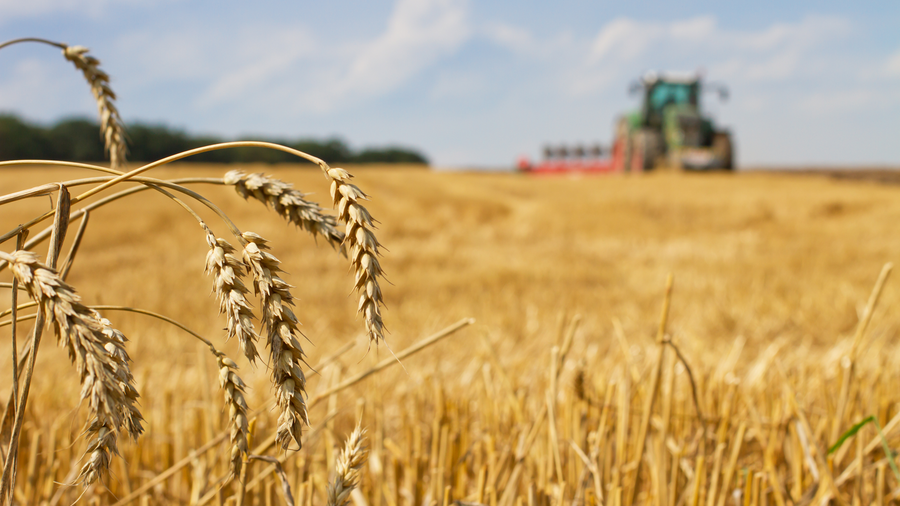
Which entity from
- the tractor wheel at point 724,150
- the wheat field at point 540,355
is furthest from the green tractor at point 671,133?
the wheat field at point 540,355

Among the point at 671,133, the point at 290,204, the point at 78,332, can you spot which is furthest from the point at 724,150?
the point at 78,332

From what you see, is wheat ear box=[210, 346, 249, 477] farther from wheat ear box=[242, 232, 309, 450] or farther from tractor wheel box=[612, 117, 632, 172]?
tractor wheel box=[612, 117, 632, 172]

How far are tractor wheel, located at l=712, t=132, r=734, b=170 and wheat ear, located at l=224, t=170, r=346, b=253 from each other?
14.7m

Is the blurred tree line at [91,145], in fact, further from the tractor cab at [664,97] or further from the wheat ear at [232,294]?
the wheat ear at [232,294]

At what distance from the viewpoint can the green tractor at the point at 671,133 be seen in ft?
44.6

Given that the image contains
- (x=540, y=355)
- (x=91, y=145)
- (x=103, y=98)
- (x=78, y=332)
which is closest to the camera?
(x=78, y=332)

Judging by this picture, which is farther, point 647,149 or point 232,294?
point 647,149

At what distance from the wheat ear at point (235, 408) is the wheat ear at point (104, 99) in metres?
0.36

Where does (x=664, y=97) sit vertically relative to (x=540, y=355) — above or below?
above

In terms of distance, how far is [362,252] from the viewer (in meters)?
0.32

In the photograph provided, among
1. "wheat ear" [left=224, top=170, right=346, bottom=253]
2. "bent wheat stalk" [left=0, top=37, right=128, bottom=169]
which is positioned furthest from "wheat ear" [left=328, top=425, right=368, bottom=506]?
"bent wheat stalk" [left=0, top=37, right=128, bottom=169]

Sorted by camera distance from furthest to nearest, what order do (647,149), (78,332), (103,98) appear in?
(647,149)
(103,98)
(78,332)

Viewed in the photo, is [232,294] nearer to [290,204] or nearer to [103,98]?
[290,204]

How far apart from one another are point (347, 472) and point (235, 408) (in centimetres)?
12
